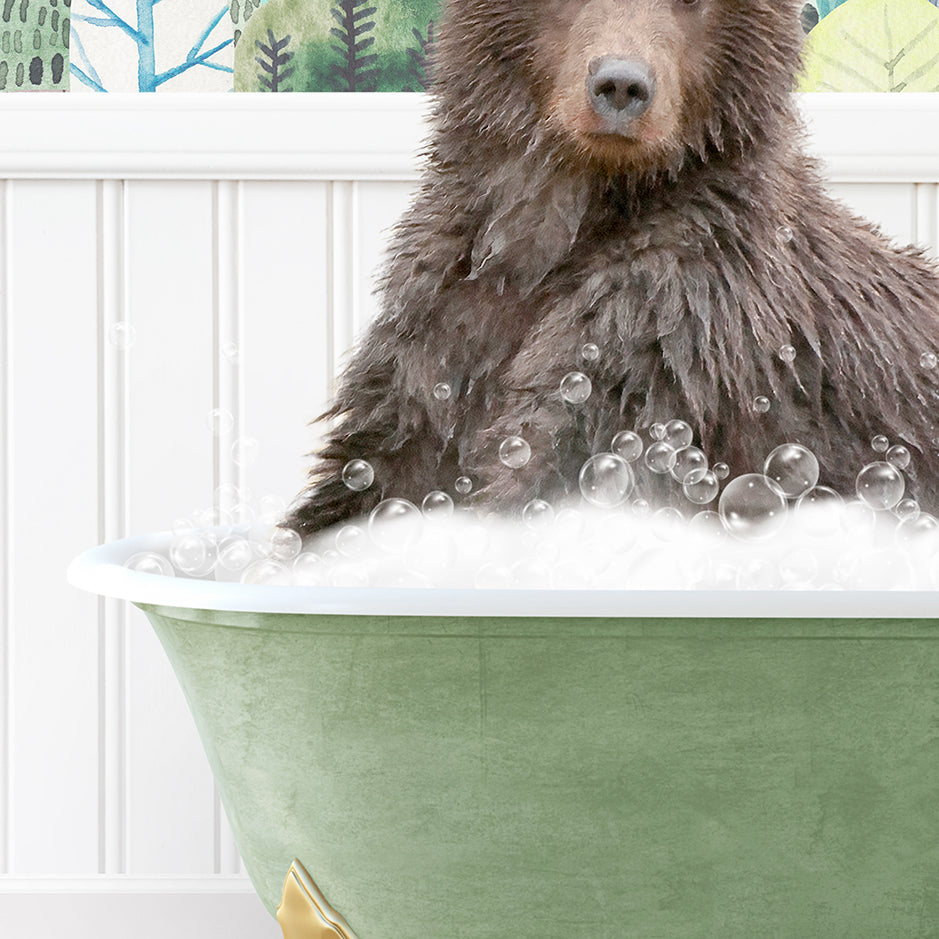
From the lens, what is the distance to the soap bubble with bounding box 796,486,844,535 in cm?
78

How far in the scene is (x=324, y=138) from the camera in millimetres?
1184

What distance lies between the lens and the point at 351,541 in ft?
2.91

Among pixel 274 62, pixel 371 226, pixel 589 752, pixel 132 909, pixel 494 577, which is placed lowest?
pixel 132 909

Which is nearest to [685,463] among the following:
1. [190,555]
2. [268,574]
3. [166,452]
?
[268,574]

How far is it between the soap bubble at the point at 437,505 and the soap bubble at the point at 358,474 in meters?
0.05

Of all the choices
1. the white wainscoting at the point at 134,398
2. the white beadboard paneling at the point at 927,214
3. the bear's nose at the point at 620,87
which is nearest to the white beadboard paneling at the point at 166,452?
the white wainscoting at the point at 134,398

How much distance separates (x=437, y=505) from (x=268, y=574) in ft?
0.50

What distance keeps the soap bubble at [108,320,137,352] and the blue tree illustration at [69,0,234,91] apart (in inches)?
10.8

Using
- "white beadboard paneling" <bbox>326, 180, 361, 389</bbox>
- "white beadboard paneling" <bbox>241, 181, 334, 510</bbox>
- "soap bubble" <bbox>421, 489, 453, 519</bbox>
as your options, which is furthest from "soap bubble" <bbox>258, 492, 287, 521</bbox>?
"soap bubble" <bbox>421, 489, 453, 519</bbox>

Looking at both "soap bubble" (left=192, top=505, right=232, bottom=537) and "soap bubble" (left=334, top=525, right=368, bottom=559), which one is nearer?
"soap bubble" (left=334, top=525, right=368, bottom=559)

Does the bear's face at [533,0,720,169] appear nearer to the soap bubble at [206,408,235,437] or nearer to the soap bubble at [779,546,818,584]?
the soap bubble at [779,546,818,584]

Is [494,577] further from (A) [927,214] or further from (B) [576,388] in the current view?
(A) [927,214]

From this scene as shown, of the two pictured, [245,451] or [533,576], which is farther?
[245,451]

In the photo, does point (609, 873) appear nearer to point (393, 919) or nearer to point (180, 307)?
point (393, 919)
